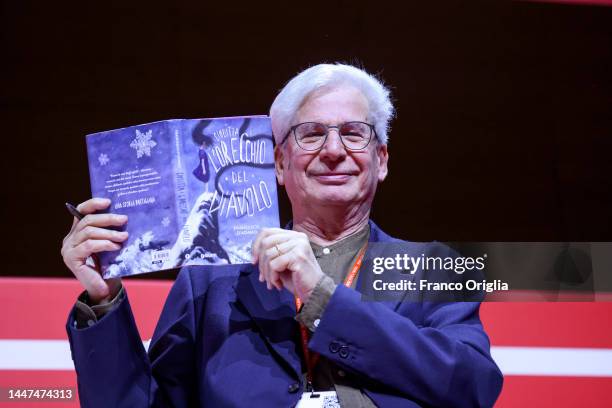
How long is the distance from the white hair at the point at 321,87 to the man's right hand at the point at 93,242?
1.73 ft

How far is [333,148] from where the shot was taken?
1762 mm

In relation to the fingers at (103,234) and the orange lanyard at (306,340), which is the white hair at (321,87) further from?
the fingers at (103,234)

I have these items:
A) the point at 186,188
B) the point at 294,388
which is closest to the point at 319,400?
the point at 294,388

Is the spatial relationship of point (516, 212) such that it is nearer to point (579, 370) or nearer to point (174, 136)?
point (579, 370)

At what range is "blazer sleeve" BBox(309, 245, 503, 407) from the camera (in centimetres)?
150

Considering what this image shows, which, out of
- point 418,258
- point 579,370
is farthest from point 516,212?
point 418,258

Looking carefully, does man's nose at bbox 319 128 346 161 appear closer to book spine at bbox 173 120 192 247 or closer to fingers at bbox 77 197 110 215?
book spine at bbox 173 120 192 247

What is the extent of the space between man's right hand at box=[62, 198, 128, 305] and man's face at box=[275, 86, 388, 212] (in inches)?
18.4

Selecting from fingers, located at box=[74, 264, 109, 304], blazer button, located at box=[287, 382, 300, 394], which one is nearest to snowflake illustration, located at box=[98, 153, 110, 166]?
fingers, located at box=[74, 264, 109, 304]

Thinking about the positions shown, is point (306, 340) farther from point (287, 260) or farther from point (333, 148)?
point (333, 148)

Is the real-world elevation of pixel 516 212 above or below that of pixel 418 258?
above

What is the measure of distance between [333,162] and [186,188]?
0.41 meters

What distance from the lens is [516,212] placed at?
2.76 metres

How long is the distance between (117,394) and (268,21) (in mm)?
1630
